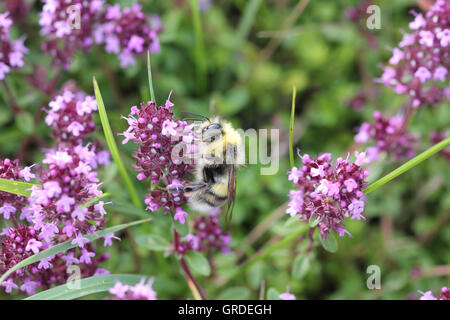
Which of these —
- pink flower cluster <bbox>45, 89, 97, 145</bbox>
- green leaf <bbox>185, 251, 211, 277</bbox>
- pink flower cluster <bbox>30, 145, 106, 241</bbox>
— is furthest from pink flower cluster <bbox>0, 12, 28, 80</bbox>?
green leaf <bbox>185, 251, 211, 277</bbox>

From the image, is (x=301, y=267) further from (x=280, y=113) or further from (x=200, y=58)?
(x=200, y=58)

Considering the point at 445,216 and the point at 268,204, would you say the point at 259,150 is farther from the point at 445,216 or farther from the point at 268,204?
the point at 445,216

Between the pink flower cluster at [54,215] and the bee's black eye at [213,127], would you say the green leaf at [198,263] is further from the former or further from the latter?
the bee's black eye at [213,127]

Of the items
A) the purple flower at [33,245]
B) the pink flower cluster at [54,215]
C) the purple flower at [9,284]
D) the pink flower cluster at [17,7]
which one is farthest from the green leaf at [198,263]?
the pink flower cluster at [17,7]

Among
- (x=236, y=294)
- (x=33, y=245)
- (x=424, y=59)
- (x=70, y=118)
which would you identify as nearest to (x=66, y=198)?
(x=33, y=245)

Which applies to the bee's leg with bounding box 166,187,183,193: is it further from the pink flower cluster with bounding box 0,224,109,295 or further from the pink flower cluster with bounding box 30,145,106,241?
the pink flower cluster with bounding box 0,224,109,295
